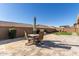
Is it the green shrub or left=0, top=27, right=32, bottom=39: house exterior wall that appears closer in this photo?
left=0, top=27, right=32, bottom=39: house exterior wall

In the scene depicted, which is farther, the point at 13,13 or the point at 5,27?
the point at 5,27

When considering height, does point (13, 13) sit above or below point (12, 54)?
above

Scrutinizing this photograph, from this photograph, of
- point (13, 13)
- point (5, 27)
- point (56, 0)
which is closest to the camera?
point (56, 0)

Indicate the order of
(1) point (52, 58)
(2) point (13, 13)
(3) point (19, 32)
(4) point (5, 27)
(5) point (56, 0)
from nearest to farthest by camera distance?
1. (1) point (52, 58)
2. (5) point (56, 0)
3. (2) point (13, 13)
4. (4) point (5, 27)
5. (3) point (19, 32)

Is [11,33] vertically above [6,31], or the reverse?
[6,31]

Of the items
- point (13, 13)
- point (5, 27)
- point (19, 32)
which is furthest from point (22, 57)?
point (19, 32)

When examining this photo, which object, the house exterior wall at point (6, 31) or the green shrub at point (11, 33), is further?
the green shrub at point (11, 33)

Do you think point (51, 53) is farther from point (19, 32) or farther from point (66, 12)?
point (19, 32)

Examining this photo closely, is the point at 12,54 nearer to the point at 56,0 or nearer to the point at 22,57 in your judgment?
the point at 22,57

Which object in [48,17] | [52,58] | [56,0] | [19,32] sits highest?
[56,0]

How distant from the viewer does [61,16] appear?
6039 mm

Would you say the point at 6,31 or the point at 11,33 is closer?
the point at 11,33

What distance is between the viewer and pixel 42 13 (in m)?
5.97

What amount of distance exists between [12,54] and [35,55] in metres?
0.86
